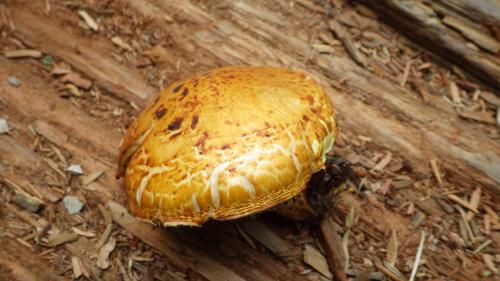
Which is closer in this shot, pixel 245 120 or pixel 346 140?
pixel 245 120

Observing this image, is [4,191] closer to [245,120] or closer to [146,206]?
Answer: [146,206]

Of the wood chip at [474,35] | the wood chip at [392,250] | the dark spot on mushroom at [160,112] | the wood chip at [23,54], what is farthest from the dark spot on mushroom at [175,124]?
the wood chip at [474,35]

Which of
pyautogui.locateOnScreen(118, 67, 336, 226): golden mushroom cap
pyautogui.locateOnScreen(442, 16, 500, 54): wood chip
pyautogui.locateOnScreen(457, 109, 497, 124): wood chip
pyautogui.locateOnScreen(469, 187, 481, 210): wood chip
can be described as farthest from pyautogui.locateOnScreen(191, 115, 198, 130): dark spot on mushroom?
pyautogui.locateOnScreen(442, 16, 500, 54): wood chip

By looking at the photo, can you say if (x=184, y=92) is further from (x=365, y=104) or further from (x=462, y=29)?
(x=462, y=29)

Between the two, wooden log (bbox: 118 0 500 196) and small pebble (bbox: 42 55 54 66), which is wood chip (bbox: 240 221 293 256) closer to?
wooden log (bbox: 118 0 500 196)

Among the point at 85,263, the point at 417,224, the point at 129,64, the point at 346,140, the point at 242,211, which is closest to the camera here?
the point at 242,211

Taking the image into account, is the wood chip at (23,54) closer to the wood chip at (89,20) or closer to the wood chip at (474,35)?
the wood chip at (89,20)

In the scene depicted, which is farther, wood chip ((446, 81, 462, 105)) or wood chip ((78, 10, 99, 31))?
wood chip ((78, 10, 99, 31))

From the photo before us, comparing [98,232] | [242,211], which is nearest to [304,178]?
[242,211]
